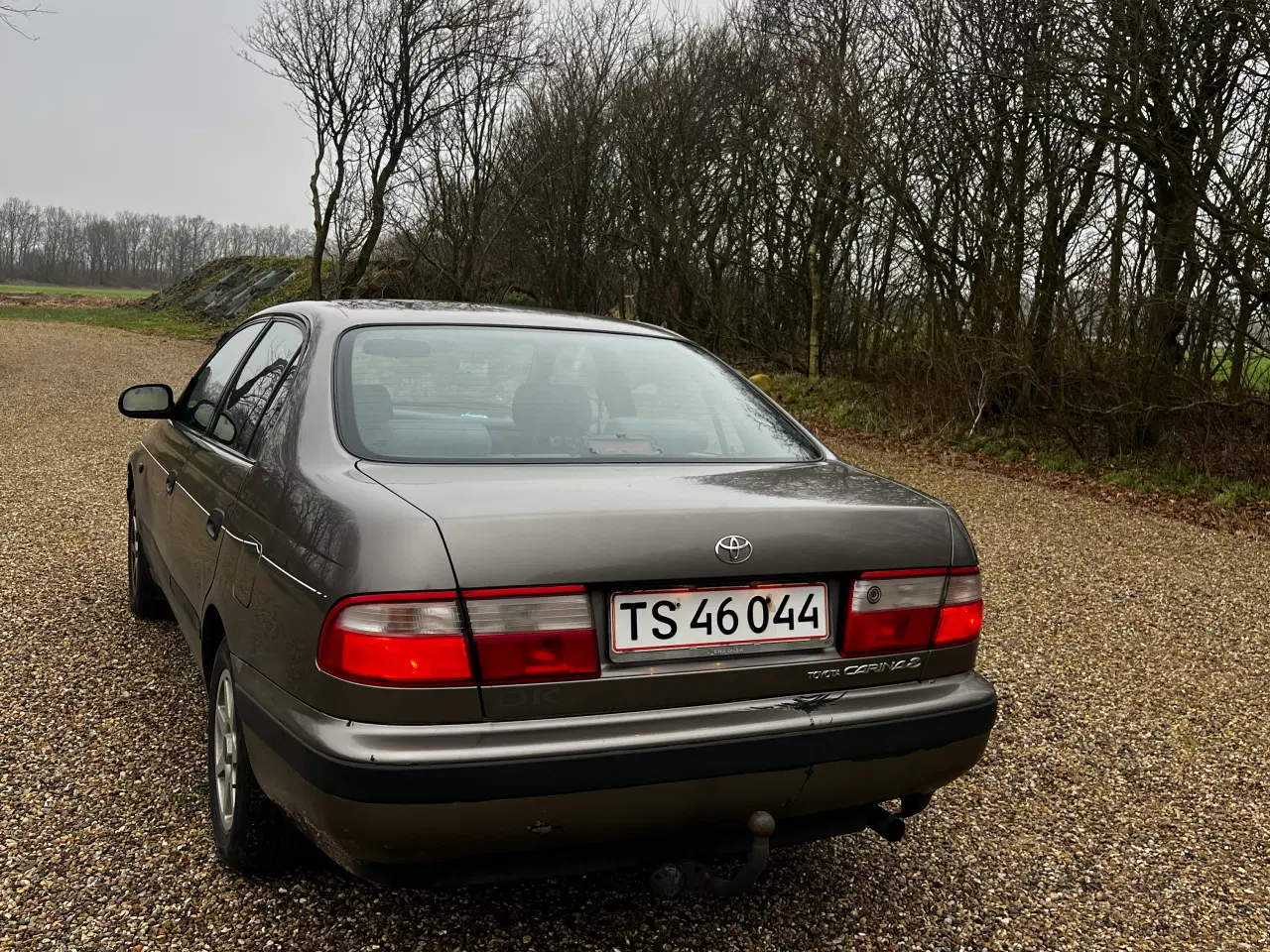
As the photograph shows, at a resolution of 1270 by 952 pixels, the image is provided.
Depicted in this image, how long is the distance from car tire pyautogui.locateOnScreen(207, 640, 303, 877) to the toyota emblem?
116cm

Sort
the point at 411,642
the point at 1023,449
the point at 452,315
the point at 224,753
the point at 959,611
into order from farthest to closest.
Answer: the point at 1023,449 < the point at 452,315 < the point at 224,753 < the point at 959,611 < the point at 411,642

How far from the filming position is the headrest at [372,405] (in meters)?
2.55

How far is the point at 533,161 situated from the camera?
21.9m

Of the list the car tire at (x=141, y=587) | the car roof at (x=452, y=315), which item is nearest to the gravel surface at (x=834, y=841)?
the car tire at (x=141, y=587)

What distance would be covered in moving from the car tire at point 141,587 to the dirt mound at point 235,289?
2646cm

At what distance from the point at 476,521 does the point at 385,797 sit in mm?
528

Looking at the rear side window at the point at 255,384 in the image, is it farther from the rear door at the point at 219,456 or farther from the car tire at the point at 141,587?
the car tire at the point at 141,587

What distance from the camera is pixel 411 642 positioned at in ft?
6.36

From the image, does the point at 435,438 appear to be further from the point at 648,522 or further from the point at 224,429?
the point at 224,429

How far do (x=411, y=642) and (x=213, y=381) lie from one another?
2.26m

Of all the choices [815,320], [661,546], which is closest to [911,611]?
[661,546]

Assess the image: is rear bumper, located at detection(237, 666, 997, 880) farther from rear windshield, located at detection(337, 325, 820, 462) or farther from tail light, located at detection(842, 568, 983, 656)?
rear windshield, located at detection(337, 325, 820, 462)

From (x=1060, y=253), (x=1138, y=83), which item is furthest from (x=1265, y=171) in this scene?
(x=1060, y=253)

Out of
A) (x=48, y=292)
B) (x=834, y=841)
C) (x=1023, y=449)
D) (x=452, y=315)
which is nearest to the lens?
(x=834, y=841)
